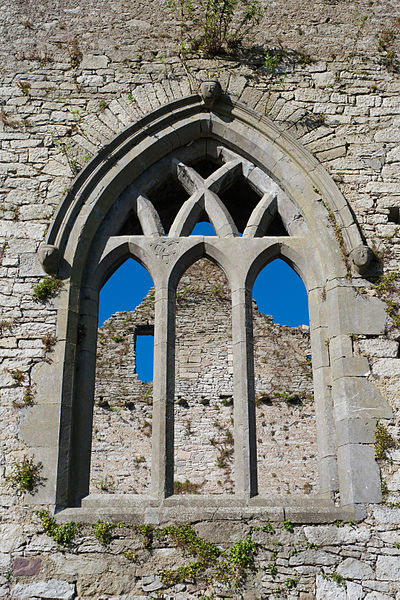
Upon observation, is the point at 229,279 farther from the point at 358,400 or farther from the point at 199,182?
the point at 358,400

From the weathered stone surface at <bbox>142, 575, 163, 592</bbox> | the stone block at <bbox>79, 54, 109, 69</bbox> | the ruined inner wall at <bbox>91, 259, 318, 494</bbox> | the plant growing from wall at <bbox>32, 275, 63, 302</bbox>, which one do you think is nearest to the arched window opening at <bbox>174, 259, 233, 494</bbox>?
the ruined inner wall at <bbox>91, 259, 318, 494</bbox>

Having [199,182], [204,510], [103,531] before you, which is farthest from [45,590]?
[199,182]

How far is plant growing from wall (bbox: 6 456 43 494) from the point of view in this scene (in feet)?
18.2

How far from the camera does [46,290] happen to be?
6273 mm

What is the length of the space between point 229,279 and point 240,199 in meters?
1.49

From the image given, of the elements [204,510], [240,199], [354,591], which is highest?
[240,199]

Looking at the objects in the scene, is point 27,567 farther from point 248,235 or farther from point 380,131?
point 380,131

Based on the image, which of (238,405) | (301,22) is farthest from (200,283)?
(238,405)

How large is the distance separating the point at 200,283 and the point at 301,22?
290 inches

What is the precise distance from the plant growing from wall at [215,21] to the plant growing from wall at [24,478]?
4558 mm

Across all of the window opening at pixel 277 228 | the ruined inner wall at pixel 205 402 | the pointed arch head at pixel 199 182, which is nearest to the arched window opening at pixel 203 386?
the ruined inner wall at pixel 205 402

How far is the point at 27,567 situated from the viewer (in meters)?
5.33

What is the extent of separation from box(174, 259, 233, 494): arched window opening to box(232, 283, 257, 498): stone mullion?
22.5ft

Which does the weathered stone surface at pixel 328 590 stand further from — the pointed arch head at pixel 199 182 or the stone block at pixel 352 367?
the pointed arch head at pixel 199 182
